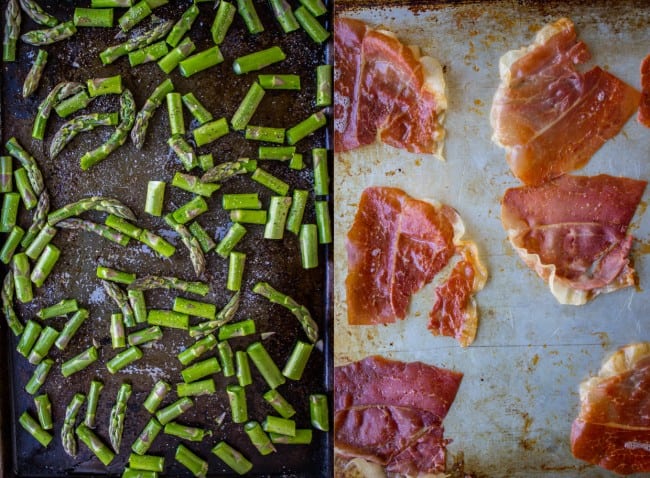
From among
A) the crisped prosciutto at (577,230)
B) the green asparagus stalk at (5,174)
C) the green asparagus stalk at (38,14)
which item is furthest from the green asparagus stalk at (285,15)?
the green asparagus stalk at (5,174)

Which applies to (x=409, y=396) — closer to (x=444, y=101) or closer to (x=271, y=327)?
(x=271, y=327)

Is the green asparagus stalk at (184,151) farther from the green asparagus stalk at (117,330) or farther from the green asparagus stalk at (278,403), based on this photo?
the green asparagus stalk at (278,403)

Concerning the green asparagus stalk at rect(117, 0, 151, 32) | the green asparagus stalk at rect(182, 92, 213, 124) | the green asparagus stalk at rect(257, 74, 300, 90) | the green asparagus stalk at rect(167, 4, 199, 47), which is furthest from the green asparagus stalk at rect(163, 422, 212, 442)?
the green asparagus stalk at rect(117, 0, 151, 32)

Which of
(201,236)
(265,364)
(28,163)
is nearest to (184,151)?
(201,236)

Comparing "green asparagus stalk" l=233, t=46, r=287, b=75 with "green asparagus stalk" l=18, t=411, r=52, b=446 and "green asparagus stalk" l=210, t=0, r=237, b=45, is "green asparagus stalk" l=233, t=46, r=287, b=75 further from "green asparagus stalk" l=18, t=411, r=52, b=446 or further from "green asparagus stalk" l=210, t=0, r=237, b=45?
"green asparagus stalk" l=18, t=411, r=52, b=446

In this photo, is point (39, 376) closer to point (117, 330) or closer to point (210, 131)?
point (117, 330)

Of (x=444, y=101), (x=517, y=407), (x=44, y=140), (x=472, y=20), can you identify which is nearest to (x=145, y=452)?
(x=44, y=140)
